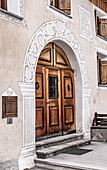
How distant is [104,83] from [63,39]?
145 inches

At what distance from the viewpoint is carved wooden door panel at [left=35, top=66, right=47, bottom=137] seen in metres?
6.39

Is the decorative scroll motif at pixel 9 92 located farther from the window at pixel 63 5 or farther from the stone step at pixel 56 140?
the window at pixel 63 5

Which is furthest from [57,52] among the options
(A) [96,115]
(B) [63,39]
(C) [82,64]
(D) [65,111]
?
(A) [96,115]

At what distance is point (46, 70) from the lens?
22.2ft

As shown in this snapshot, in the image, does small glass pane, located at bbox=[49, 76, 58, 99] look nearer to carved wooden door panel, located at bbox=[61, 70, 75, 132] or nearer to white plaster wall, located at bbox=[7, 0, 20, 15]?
carved wooden door panel, located at bbox=[61, 70, 75, 132]

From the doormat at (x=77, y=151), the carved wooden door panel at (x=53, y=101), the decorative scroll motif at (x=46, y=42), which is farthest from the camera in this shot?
the carved wooden door panel at (x=53, y=101)

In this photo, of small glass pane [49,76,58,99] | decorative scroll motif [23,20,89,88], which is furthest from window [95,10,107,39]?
small glass pane [49,76,58,99]

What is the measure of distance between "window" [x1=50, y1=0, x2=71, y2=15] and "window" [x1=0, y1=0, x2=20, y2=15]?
191 cm

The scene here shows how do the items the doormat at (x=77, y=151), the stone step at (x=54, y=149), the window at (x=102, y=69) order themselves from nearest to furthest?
1. the stone step at (x=54, y=149)
2. the doormat at (x=77, y=151)
3. the window at (x=102, y=69)

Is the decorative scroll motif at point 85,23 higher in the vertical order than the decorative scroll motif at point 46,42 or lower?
higher

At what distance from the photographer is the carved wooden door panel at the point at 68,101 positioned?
24.5ft

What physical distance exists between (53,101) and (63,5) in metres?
2.74

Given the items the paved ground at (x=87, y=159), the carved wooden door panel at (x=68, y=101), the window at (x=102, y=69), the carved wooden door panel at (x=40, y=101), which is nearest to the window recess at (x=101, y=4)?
the window at (x=102, y=69)

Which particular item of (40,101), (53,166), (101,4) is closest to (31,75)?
(40,101)
